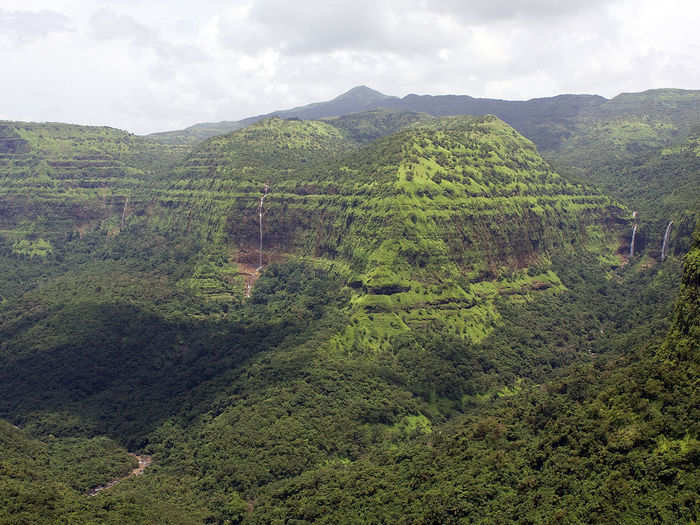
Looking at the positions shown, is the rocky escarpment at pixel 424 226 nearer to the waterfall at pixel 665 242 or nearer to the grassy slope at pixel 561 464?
the waterfall at pixel 665 242

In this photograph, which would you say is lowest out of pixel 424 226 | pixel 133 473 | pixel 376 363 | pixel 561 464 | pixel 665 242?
pixel 133 473

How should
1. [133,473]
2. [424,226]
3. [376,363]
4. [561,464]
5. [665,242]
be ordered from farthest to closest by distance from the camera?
1. [665,242]
2. [424,226]
3. [376,363]
4. [133,473]
5. [561,464]

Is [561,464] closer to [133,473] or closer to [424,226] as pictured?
[133,473]

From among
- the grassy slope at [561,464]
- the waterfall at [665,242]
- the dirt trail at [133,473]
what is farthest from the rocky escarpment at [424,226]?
the grassy slope at [561,464]

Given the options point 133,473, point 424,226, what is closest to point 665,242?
point 424,226

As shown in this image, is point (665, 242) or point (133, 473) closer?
point (133, 473)

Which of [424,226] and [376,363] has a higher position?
[424,226]

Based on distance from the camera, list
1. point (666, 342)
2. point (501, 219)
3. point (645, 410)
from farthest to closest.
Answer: point (501, 219), point (666, 342), point (645, 410)

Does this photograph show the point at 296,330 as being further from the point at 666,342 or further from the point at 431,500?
the point at 666,342

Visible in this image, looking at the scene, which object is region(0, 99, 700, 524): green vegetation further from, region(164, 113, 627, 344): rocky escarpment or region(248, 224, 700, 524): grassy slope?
region(164, 113, 627, 344): rocky escarpment

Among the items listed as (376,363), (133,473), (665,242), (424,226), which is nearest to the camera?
(133,473)

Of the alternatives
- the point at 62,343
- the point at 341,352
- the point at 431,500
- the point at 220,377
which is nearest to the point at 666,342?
the point at 431,500
